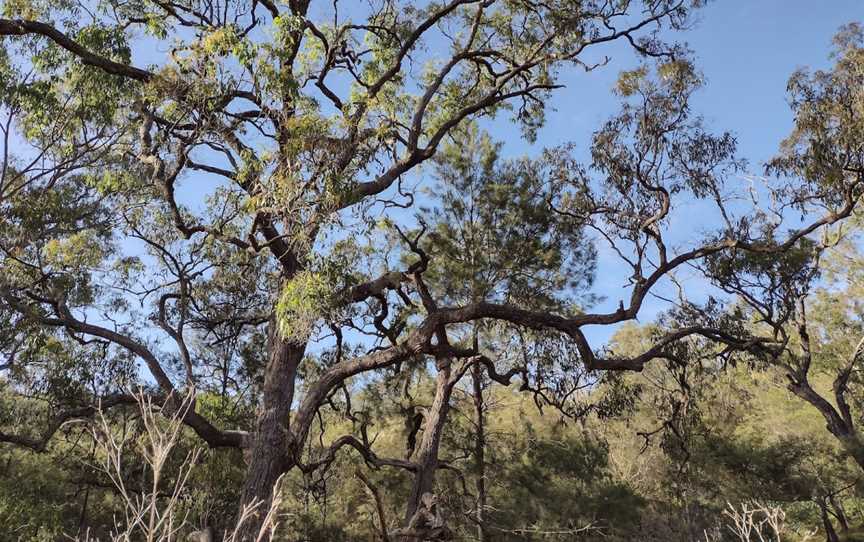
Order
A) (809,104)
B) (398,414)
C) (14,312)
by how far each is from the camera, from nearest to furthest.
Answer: (14,312) → (809,104) → (398,414)

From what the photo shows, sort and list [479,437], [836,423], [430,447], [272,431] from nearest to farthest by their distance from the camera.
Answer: [272,431], [430,447], [836,423], [479,437]

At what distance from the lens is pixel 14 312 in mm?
7973

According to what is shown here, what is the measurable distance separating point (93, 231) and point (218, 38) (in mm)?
5213

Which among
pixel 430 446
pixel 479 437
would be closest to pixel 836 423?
pixel 479 437

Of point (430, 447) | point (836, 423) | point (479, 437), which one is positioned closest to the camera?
point (430, 447)

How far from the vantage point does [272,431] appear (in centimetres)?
566

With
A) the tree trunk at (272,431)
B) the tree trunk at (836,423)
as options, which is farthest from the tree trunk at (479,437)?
the tree trunk at (836,423)

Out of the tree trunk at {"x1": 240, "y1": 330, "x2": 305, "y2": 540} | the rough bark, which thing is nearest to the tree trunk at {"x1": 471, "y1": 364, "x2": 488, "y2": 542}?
the rough bark

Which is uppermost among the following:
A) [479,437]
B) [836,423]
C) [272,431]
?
[836,423]

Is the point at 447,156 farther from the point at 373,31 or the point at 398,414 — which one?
the point at 398,414

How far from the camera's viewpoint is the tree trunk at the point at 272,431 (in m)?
5.34

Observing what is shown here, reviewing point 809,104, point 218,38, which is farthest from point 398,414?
point 809,104

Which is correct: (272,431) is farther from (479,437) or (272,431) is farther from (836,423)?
(836,423)

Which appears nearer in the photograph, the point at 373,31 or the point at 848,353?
the point at 373,31
